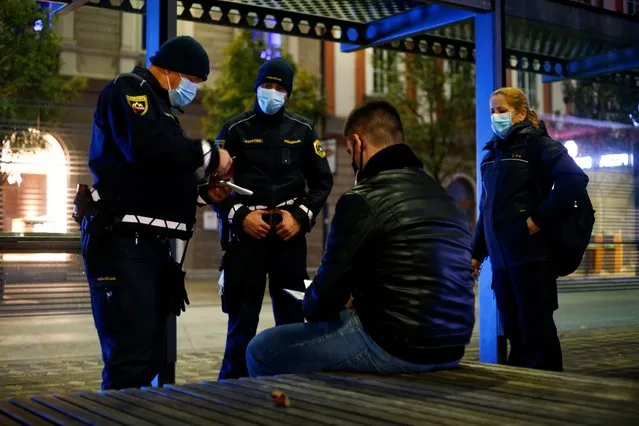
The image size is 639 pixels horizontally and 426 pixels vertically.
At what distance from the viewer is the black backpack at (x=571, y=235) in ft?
19.3

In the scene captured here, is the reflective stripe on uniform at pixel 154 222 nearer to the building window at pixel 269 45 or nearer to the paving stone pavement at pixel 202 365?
the paving stone pavement at pixel 202 365

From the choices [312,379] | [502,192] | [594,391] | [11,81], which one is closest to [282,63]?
[502,192]

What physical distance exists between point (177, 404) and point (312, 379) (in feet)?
2.35

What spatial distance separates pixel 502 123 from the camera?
6.30m

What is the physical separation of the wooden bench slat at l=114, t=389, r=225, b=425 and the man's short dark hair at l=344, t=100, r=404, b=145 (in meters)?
1.49

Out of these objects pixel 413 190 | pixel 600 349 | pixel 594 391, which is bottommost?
pixel 600 349

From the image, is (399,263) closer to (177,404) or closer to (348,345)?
(348,345)

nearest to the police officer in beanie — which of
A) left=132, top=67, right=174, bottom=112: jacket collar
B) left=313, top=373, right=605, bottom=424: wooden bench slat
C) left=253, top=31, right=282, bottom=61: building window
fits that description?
left=132, top=67, right=174, bottom=112: jacket collar

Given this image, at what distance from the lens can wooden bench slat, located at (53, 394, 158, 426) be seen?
2864 millimetres

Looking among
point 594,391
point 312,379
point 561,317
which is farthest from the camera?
point 561,317

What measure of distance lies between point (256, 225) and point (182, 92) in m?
1.10

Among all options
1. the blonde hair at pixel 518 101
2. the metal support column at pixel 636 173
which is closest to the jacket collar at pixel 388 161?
the blonde hair at pixel 518 101

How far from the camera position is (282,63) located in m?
6.04

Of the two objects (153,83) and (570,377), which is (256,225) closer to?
(153,83)
